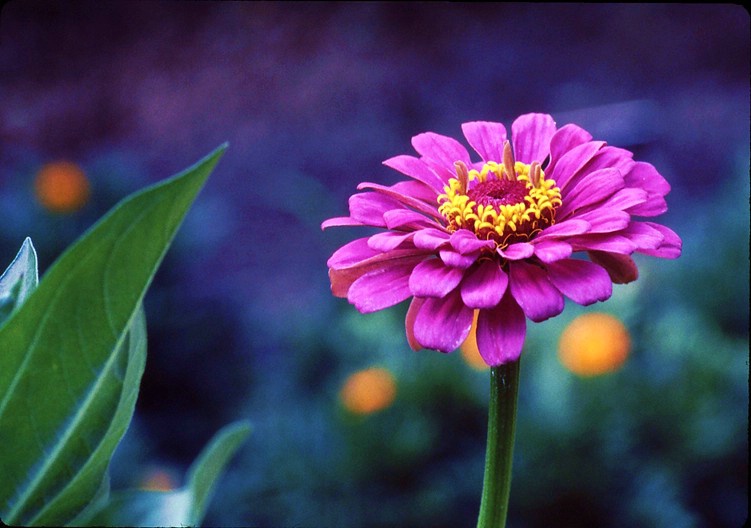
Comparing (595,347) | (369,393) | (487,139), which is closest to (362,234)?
(369,393)

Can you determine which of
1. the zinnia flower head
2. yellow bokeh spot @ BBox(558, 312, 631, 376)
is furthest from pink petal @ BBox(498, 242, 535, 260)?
yellow bokeh spot @ BBox(558, 312, 631, 376)

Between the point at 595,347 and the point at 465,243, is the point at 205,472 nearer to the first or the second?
the point at 465,243

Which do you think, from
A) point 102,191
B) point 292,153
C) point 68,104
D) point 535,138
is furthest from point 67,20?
point 535,138

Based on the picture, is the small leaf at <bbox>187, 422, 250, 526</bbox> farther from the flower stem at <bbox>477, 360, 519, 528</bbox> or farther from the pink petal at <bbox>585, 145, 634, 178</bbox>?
the pink petal at <bbox>585, 145, 634, 178</bbox>

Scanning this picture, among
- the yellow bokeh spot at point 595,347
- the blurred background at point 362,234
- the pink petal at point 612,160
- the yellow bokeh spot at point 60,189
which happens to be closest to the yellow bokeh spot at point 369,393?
the blurred background at point 362,234

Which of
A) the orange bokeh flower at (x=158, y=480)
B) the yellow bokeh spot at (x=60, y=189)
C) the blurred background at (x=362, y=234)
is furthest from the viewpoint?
the yellow bokeh spot at (x=60, y=189)

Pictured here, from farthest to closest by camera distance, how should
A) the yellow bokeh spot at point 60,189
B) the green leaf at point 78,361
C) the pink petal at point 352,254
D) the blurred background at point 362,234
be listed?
the yellow bokeh spot at point 60,189
the blurred background at point 362,234
the pink petal at point 352,254
the green leaf at point 78,361

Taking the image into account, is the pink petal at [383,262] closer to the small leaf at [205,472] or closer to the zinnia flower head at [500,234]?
the zinnia flower head at [500,234]
